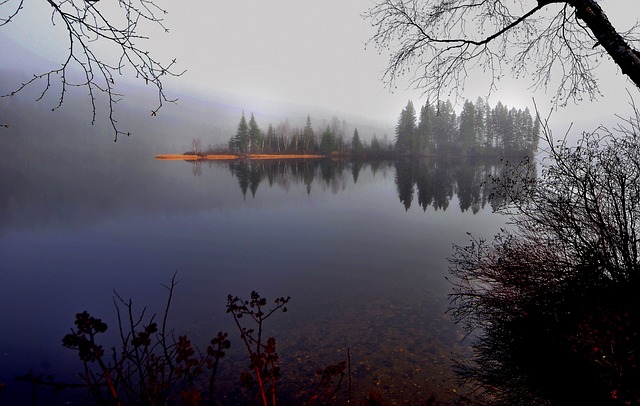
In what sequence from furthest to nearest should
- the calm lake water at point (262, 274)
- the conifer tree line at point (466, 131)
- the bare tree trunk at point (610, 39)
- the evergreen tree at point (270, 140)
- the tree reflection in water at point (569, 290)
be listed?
the evergreen tree at point (270, 140), the conifer tree line at point (466, 131), the calm lake water at point (262, 274), the tree reflection in water at point (569, 290), the bare tree trunk at point (610, 39)

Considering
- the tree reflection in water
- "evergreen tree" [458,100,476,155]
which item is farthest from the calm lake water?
"evergreen tree" [458,100,476,155]

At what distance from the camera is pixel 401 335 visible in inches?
286

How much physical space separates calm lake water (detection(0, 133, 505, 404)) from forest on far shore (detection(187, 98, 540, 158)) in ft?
206

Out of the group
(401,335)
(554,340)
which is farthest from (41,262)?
(554,340)

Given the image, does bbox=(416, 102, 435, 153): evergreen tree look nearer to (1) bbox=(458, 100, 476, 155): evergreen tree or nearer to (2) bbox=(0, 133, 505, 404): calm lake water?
(1) bbox=(458, 100, 476, 155): evergreen tree

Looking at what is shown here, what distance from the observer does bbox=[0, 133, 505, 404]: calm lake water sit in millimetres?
6320

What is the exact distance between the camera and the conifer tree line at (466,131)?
267ft

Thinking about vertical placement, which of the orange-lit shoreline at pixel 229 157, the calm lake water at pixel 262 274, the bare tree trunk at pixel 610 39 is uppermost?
the orange-lit shoreline at pixel 229 157

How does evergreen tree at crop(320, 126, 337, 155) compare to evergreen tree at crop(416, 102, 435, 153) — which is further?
evergreen tree at crop(320, 126, 337, 155)

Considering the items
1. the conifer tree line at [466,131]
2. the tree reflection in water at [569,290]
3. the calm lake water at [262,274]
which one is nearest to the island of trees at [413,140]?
the conifer tree line at [466,131]

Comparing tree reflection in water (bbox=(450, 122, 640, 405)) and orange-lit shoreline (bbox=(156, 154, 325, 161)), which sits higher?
orange-lit shoreline (bbox=(156, 154, 325, 161))

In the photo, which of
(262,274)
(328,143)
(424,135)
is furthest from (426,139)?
(262,274)

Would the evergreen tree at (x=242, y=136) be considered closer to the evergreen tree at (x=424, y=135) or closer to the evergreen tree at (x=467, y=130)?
the evergreen tree at (x=424, y=135)

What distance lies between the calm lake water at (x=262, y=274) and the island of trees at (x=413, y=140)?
206ft
